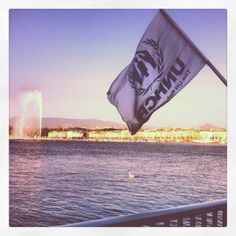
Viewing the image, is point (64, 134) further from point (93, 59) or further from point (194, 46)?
point (194, 46)

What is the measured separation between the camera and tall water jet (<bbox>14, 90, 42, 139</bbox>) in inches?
89.0

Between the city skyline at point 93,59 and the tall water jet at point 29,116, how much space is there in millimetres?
32

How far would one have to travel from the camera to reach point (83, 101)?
235 centimetres

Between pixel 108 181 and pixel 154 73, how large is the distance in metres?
0.60

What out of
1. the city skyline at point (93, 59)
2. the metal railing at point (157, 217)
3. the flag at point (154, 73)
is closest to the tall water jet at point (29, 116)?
the city skyline at point (93, 59)

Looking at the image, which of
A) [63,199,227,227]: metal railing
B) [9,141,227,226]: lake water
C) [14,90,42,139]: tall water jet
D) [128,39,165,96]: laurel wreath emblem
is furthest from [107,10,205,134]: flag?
[63,199,227,227]: metal railing

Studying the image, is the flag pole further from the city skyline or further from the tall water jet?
the tall water jet

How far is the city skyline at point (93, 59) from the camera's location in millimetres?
2225

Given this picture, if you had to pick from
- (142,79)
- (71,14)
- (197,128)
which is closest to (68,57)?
(71,14)

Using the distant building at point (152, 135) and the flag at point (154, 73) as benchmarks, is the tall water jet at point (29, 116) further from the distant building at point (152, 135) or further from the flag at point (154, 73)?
the flag at point (154, 73)

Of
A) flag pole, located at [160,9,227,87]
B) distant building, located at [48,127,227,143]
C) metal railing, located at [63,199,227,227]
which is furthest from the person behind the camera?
distant building, located at [48,127,227,143]

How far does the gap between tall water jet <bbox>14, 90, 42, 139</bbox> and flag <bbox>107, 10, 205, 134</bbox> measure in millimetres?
371
